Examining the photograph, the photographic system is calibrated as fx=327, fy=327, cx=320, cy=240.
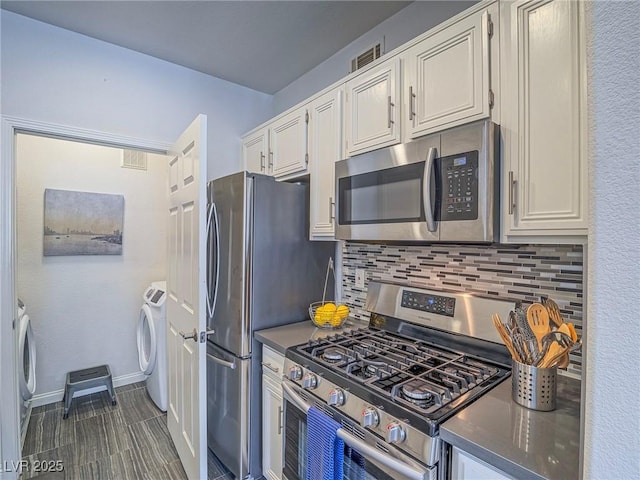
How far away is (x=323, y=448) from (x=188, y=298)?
104 centimetres

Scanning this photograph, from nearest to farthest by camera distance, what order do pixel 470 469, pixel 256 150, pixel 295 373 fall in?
pixel 470 469, pixel 295 373, pixel 256 150

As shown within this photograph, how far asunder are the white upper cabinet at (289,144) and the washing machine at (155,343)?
1.50 meters

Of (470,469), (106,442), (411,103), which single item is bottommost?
(106,442)

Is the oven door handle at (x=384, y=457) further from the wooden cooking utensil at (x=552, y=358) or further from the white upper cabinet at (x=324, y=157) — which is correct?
the white upper cabinet at (x=324, y=157)

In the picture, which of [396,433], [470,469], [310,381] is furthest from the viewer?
[310,381]

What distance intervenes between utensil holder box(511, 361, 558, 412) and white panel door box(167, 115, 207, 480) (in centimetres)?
136

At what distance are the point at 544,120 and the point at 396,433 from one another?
111cm

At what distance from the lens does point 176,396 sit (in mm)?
2094

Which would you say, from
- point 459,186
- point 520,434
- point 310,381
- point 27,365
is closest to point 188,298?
point 310,381

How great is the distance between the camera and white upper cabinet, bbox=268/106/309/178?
2041mm

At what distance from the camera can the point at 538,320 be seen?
1.10m

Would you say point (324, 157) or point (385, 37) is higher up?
point (385, 37)

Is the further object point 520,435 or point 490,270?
point 490,270

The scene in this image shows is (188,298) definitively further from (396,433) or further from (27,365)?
(27,365)
